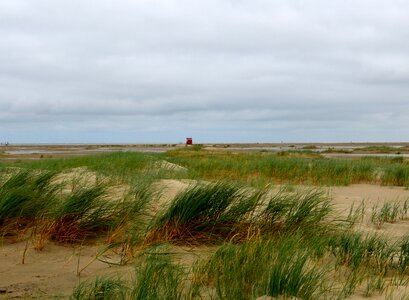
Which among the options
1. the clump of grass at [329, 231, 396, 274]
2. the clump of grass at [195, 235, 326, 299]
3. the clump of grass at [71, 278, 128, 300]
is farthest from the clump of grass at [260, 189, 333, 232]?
the clump of grass at [71, 278, 128, 300]

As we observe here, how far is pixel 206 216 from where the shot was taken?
19.4 ft

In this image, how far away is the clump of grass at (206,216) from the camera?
5645 millimetres

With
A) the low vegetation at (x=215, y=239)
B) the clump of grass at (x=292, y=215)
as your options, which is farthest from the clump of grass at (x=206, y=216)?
the clump of grass at (x=292, y=215)

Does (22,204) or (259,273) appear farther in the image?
(22,204)

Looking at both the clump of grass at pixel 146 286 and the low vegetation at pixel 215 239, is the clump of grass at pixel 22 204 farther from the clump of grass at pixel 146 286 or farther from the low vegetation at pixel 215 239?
the clump of grass at pixel 146 286

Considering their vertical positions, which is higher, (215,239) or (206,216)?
(206,216)

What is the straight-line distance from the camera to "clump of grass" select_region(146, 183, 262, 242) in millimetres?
5645

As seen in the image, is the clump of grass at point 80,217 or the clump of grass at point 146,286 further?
the clump of grass at point 80,217

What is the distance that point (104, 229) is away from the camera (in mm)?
5953

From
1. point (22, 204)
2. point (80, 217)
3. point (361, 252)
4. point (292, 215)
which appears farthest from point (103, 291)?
point (292, 215)

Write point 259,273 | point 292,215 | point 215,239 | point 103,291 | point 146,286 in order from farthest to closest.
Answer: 1. point 292,215
2. point 215,239
3. point 259,273
4. point 103,291
5. point 146,286

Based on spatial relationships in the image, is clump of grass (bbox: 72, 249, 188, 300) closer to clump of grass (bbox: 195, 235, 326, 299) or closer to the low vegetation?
the low vegetation

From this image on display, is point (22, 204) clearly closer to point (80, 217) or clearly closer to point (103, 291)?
point (80, 217)

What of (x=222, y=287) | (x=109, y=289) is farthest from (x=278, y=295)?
(x=109, y=289)
